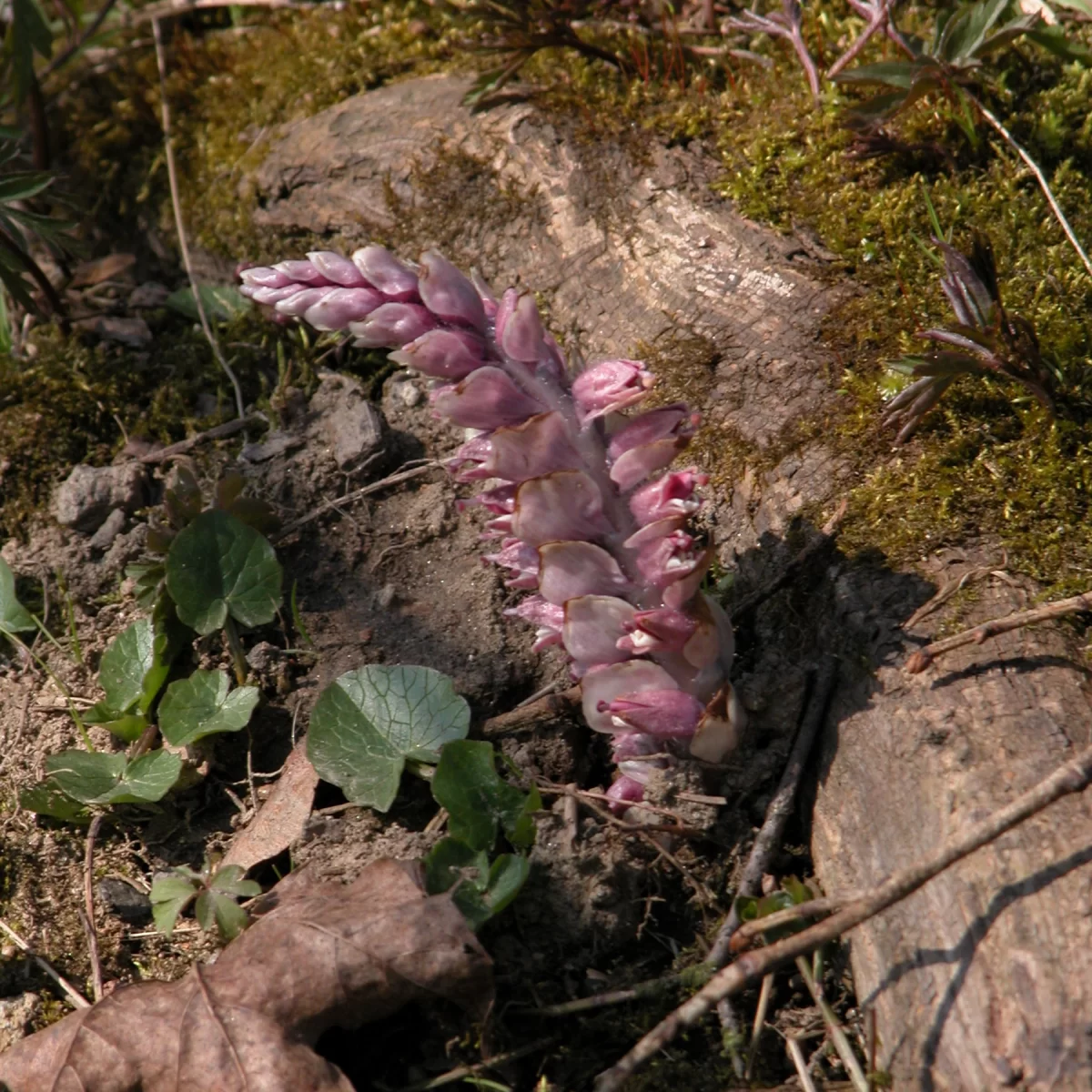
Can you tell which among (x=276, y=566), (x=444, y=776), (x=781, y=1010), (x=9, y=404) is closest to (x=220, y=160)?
(x=9, y=404)

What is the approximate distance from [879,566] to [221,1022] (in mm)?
1498

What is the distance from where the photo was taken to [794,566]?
90.8 inches

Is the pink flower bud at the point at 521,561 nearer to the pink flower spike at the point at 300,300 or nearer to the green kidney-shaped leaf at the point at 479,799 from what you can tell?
the green kidney-shaped leaf at the point at 479,799

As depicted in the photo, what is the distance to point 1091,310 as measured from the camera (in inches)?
96.4

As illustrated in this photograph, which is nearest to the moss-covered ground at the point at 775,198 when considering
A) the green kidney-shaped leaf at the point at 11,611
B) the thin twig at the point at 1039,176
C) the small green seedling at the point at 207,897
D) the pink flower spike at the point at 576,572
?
the thin twig at the point at 1039,176

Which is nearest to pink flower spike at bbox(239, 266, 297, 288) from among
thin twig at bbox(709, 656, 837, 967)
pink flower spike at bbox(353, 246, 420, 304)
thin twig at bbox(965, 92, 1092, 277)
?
pink flower spike at bbox(353, 246, 420, 304)

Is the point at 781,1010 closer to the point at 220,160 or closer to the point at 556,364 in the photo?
the point at 556,364

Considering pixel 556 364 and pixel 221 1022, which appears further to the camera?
pixel 556 364

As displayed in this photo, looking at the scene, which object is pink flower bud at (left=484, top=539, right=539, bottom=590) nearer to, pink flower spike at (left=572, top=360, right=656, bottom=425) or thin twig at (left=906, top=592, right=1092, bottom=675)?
pink flower spike at (left=572, top=360, right=656, bottom=425)

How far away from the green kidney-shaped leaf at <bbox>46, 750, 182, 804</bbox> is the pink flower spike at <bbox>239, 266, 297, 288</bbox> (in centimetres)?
102

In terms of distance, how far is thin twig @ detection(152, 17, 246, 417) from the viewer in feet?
10.6

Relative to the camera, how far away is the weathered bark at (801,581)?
165cm

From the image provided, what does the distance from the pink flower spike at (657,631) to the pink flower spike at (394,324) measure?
26.9 inches

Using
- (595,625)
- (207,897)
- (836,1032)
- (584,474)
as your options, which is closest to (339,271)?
(584,474)
